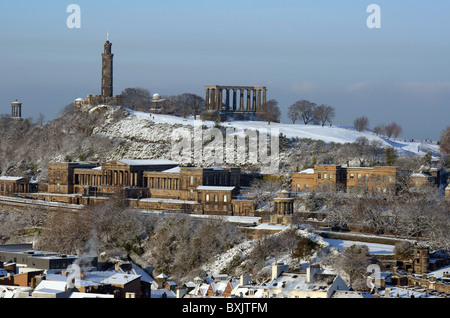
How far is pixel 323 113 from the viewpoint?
115 metres

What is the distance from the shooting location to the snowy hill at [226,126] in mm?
100000

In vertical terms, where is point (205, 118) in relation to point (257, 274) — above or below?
above

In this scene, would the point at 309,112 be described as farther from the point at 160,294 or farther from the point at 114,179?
the point at 160,294

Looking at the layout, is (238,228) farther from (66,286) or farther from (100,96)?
(100,96)

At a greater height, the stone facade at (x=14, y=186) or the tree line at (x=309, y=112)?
the tree line at (x=309, y=112)

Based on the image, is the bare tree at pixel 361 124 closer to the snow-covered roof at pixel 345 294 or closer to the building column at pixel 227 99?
the building column at pixel 227 99

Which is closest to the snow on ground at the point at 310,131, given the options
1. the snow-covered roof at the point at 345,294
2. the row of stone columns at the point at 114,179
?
the row of stone columns at the point at 114,179

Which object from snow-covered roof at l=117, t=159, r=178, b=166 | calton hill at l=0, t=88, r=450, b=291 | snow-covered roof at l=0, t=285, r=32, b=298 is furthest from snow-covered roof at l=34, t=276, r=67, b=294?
snow-covered roof at l=117, t=159, r=178, b=166

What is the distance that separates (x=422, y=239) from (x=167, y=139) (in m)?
48.1

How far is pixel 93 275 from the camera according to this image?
A: 181 ft

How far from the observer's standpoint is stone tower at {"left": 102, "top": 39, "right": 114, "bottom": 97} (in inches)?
4714

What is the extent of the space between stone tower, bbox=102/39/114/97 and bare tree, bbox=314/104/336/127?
84.5 feet

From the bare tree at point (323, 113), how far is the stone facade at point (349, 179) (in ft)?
102
